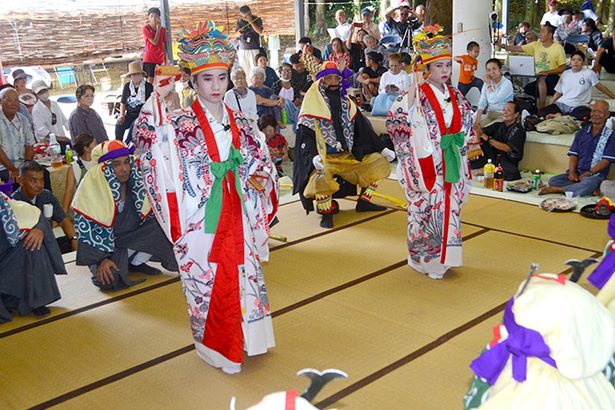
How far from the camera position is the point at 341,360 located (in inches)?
145

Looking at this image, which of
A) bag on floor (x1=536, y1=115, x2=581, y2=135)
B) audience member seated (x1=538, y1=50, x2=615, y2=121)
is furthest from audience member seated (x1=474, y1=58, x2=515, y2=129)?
bag on floor (x1=536, y1=115, x2=581, y2=135)

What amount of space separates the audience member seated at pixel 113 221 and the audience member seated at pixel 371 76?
5.04 m

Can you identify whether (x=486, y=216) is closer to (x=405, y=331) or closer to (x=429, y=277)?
(x=429, y=277)

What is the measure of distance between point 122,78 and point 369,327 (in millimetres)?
6485

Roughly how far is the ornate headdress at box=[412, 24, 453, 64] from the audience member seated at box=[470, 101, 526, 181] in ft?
8.60

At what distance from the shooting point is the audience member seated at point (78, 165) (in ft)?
20.1

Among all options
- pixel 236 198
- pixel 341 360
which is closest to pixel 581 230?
pixel 341 360

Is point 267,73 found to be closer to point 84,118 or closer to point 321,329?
point 84,118

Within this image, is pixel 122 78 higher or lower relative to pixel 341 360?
higher

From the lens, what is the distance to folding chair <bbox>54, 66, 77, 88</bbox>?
924 cm

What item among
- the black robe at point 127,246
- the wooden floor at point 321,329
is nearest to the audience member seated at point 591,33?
the wooden floor at point 321,329

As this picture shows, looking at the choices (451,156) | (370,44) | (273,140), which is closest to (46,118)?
(273,140)

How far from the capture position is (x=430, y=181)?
14.9ft

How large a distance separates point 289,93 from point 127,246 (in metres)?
4.57
